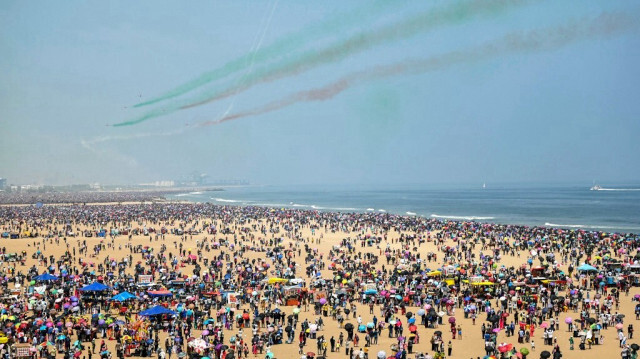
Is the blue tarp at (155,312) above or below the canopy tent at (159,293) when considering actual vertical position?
above

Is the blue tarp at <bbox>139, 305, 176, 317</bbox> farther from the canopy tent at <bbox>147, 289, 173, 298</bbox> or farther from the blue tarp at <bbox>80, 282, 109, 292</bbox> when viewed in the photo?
the blue tarp at <bbox>80, 282, 109, 292</bbox>

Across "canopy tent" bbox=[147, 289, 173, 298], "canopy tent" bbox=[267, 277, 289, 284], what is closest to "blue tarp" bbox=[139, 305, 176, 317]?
"canopy tent" bbox=[147, 289, 173, 298]

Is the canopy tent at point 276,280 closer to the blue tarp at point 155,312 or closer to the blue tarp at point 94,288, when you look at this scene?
the blue tarp at point 94,288

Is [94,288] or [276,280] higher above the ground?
[94,288]

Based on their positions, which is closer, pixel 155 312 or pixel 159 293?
pixel 155 312

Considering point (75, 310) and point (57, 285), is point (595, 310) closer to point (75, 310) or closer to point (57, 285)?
point (75, 310)

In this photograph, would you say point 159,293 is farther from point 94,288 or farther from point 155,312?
point 155,312

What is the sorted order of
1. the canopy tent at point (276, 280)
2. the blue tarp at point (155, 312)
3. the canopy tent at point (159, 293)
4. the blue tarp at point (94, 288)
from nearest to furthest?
the blue tarp at point (155, 312) < the blue tarp at point (94, 288) < the canopy tent at point (159, 293) < the canopy tent at point (276, 280)

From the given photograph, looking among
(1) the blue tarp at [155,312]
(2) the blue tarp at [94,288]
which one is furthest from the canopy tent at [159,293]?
(1) the blue tarp at [155,312]

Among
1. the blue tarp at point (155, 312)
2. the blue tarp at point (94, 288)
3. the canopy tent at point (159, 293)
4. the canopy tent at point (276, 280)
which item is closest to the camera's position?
the blue tarp at point (155, 312)

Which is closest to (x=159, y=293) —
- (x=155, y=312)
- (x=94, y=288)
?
(x=94, y=288)

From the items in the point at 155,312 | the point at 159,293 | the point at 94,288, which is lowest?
the point at 159,293
